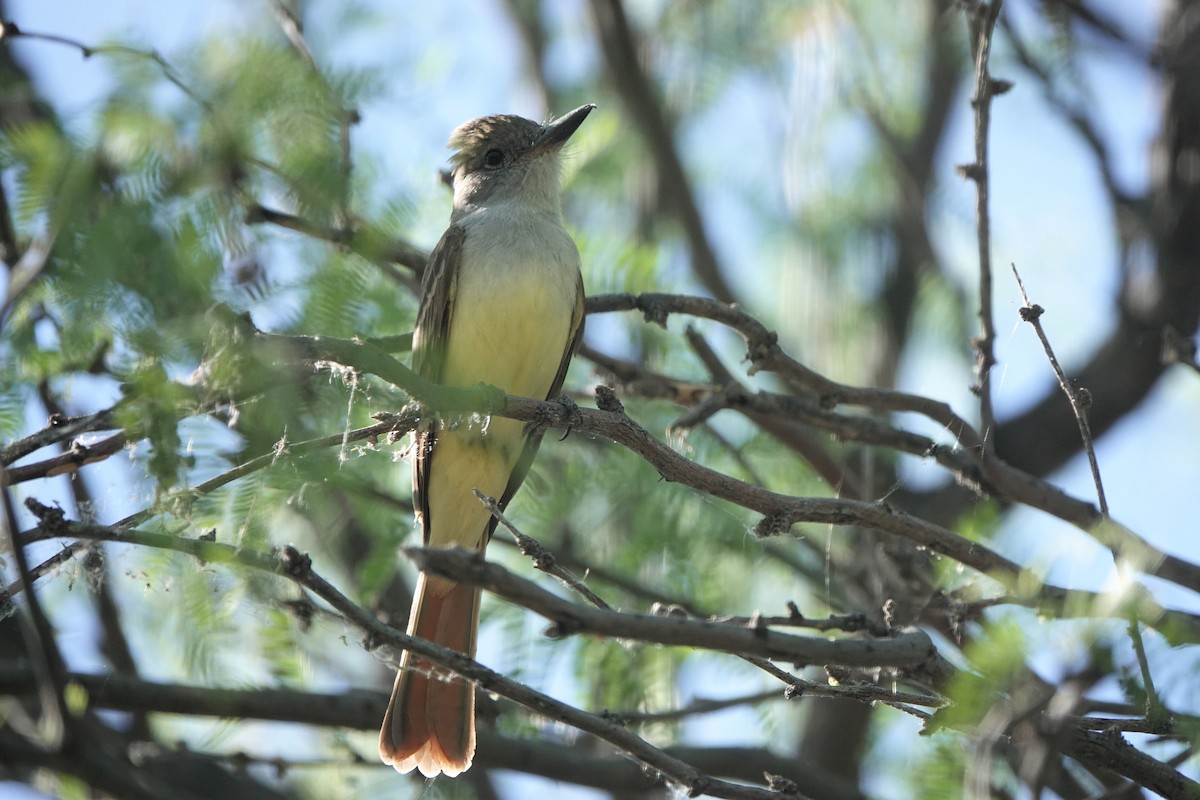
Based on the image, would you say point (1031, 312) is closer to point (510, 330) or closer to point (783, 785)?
point (783, 785)

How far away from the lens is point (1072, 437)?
5797mm

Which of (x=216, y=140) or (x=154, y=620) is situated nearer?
(x=216, y=140)

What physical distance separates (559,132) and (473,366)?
124 centimetres

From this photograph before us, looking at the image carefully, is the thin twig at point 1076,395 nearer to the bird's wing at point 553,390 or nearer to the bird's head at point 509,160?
the bird's wing at point 553,390

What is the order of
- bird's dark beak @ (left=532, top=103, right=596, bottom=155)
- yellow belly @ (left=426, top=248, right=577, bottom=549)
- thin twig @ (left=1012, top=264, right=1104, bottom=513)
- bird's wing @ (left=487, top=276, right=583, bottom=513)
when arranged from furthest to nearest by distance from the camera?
1. bird's dark beak @ (left=532, top=103, right=596, bottom=155)
2. bird's wing @ (left=487, top=276, right=583, bottom=513)
3. yellow belly @ (left=426, top=248, right=577, bottom=549)
4. thin twig @ (left=1012, top=264, right=1104, bottom=513)

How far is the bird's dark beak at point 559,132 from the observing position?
5.04 metres

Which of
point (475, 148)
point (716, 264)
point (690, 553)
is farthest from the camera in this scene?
point (716, 264)

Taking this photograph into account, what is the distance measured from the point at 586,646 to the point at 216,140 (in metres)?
2.56

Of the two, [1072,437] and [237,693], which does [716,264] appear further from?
[237,693]

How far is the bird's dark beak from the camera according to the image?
5.04 metres

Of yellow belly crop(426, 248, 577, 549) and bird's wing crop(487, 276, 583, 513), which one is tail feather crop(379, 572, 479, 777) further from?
bird's wing crop(487, 276, 583, 513)

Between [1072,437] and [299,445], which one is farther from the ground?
[1072,437]

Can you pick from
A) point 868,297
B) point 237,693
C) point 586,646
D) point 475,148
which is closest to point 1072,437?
point 868,297

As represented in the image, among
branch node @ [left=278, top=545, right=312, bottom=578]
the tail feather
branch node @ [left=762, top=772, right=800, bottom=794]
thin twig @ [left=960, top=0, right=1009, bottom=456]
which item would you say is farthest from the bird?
thin twig @ [left=960, top=0, right=1009, bottom=456]
